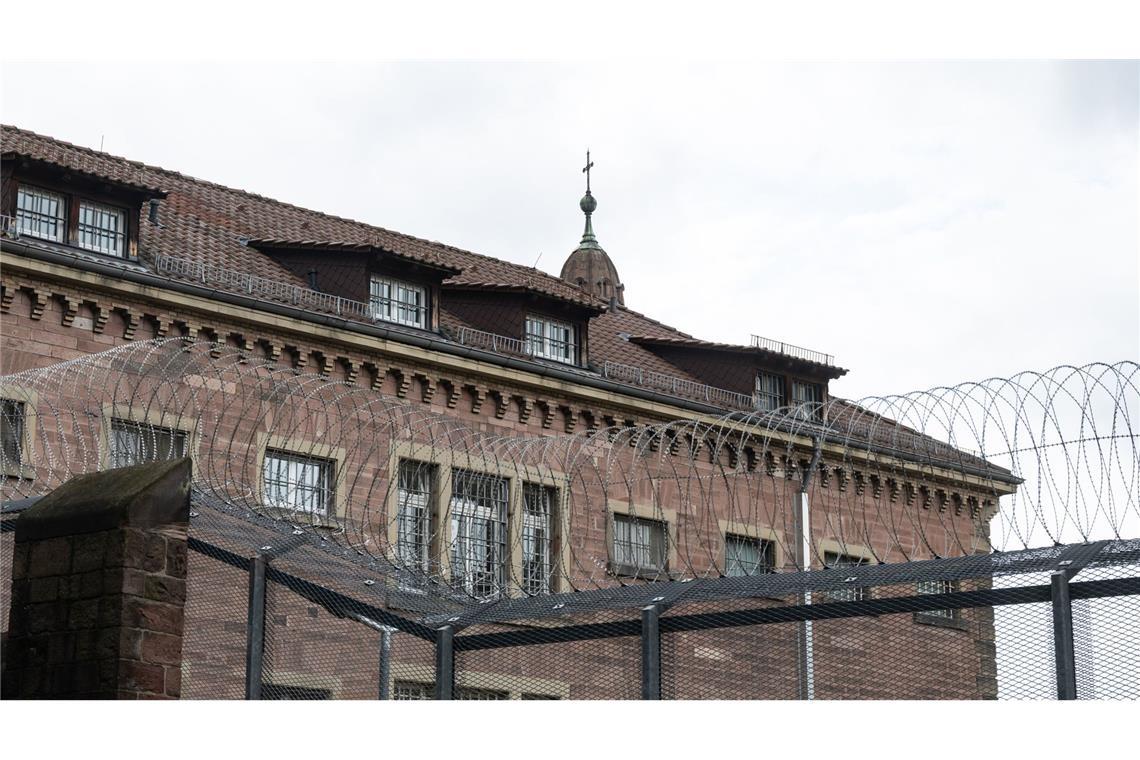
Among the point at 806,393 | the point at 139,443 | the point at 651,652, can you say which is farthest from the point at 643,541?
the point at 651,652

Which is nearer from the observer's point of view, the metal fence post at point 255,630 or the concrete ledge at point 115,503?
the concrete ledge at point 115,503

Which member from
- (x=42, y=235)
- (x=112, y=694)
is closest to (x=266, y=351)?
(x=42, y=235)

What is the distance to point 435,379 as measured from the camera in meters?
22.5

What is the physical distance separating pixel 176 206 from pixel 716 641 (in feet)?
36.3

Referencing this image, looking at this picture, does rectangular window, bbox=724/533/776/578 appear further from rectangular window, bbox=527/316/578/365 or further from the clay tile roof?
the clay tile roof

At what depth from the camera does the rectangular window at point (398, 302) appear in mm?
23156

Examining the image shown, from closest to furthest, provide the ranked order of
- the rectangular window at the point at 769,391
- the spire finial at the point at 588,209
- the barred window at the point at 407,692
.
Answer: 1. the barred window at the point at 407,692
2. the rectangular window at the point at 769,391
3. the spire finial at the point at 588,209

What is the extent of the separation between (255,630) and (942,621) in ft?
56.1

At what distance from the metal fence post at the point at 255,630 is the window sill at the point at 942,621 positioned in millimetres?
15504

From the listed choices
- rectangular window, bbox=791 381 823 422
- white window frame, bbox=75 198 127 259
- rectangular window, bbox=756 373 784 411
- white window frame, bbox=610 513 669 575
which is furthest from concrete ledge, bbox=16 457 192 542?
rectangular window, bbox=791 381 823 422

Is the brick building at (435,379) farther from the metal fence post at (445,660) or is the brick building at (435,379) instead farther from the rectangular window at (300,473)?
the metal fence post at (445,660)

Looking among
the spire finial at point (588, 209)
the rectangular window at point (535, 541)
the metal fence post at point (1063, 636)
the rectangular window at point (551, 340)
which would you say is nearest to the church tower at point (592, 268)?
the spire finial at point (588, 209)

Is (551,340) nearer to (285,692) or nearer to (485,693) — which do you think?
(485,693)

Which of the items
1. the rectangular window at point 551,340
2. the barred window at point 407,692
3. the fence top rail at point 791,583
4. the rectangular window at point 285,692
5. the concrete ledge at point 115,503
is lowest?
the rectangular window at point 285,692
